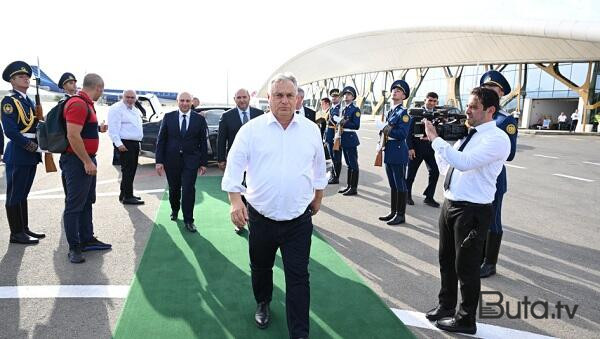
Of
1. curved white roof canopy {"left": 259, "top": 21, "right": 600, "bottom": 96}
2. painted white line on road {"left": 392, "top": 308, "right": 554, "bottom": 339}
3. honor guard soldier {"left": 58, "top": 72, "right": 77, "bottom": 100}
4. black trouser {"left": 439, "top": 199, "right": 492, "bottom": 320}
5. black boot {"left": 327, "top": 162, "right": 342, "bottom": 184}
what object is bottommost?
painted white line on road {"left": 392, "top": 308, "right": 554, "bottom": 339}

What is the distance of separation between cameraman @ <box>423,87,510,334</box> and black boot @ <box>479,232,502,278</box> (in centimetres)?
127

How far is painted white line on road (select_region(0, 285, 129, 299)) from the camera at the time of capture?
3.36 meters

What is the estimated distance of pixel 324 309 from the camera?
126 inches

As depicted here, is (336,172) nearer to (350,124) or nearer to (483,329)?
(350,124)

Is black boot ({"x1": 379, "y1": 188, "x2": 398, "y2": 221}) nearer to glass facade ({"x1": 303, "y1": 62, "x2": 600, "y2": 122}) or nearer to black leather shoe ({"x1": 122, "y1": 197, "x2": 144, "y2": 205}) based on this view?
black leather shoe ({"x1": 122, "y1": 197, "x2": 144, "y2": 205})

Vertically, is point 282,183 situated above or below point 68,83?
below

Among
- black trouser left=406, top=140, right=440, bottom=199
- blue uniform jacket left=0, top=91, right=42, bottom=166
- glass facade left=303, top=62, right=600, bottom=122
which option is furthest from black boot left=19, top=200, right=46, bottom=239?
glass facade left=303, top=62, right=600, bottom=122

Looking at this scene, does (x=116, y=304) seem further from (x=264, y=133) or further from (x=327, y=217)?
(x=327, y=217)

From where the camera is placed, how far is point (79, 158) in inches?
155

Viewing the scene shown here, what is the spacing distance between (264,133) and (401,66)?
5563 centimetres

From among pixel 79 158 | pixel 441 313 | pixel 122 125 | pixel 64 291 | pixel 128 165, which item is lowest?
pixel 64 291

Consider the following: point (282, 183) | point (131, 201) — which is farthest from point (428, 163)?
point (131, 201)

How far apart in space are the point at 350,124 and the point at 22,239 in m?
5.26

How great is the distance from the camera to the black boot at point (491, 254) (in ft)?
13.2
